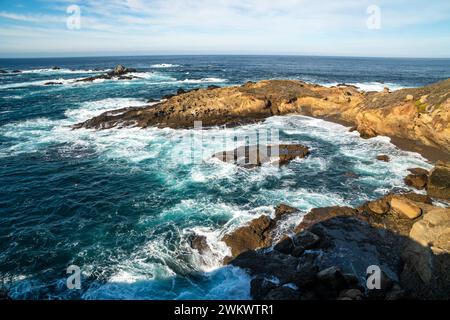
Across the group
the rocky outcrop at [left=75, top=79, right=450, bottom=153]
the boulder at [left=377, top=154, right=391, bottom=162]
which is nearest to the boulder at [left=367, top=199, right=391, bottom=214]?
the boulder at [left=377, top=154, right=391, bottom=162]

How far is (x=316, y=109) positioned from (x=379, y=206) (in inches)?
973

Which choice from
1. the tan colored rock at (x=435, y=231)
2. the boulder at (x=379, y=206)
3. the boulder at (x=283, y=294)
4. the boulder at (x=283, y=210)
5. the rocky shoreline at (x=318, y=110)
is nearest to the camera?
the boulder at (x=283, y=294)

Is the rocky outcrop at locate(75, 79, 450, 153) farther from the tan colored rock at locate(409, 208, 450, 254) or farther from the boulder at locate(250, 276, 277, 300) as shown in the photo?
the boulder at locate(250, 276, 277, 300)

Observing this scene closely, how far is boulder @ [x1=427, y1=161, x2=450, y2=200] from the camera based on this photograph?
17.8m

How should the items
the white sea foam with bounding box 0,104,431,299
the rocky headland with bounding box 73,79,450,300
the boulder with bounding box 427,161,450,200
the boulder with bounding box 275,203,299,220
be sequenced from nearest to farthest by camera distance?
1. the rocky headland with bounding box 73,79,450,300
2. the white sea foam with bounding box 0,104,431,299
3. the boulder with bounding box 275,203,299,220
4. the boulder with bounding box 427,161,450,200

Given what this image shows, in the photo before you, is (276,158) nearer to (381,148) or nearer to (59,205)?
(381,148)

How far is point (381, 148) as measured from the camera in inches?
1044

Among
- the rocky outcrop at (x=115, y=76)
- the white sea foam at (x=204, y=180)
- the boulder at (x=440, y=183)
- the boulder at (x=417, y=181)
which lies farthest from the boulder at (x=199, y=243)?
the rocky outcrop at (x=115, y=76)

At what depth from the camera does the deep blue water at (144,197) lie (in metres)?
12.7

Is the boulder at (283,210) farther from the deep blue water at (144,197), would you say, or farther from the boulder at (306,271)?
the boulder at (306,271)

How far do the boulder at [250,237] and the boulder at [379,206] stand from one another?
5.74 metres

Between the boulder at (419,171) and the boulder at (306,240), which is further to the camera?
the boulder at (419,171)

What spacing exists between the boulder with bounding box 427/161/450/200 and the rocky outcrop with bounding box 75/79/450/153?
212 inches

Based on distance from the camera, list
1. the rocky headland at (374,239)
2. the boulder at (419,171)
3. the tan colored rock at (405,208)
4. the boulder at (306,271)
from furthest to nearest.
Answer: the boulder at (419,171) < the tan colored rock at (405,208) < the boulder at (306,271) < the rocky headland at (374,239)
